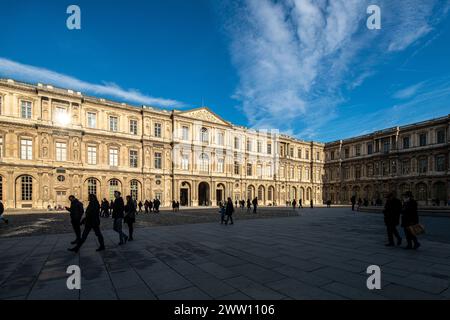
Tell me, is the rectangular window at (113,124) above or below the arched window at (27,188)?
above

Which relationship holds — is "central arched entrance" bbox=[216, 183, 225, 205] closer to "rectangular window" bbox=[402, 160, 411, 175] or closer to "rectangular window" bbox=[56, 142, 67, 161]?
"rectangular window" bbox=[56, 142, 67, 161]

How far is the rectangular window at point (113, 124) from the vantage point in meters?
34.2

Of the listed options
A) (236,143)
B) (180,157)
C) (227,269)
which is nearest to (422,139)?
(236,143)

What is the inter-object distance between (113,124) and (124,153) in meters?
4.28

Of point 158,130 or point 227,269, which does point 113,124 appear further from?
point 227,269

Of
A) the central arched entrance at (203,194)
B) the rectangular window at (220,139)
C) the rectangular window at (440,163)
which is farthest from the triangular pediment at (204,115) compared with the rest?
the rectangular window at (440,163)

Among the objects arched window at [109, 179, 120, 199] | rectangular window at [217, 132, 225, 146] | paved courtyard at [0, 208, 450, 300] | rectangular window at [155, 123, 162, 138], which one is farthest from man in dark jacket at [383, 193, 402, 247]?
rectangular window at [217, 132, 225, 146]

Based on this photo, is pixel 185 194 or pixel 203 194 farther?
pixel 203 194

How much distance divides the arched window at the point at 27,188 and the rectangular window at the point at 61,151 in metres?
3.64

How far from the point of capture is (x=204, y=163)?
41562 mm

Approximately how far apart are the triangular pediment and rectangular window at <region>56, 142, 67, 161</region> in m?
16.7

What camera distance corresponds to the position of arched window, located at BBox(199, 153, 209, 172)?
41122 millimetres

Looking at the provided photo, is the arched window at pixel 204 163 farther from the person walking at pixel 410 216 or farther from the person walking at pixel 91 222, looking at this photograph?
the person walking at pixel 410 216

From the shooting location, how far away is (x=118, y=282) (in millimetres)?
4594
